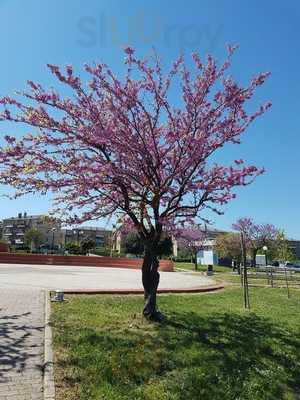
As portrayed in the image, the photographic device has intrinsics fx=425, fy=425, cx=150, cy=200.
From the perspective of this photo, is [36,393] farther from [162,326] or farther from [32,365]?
[162,326]

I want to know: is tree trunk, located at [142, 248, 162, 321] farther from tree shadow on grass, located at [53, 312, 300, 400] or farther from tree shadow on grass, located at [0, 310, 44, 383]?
tree shadow on grass, located at [0, 310, 44, 383]

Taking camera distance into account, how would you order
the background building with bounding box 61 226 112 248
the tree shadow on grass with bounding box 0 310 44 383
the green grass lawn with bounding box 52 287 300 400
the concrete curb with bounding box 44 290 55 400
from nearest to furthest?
the concrete curb with bounding box 44 290 55 400 < the green grass lawn with bounding box 52 287 300 400 < the tree shadow on grass with bounding box 0 310 44 383 < the background building with bounding box 61 226 112 248

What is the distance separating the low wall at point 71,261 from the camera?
3550 cm

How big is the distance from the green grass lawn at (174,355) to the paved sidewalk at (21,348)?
322mm

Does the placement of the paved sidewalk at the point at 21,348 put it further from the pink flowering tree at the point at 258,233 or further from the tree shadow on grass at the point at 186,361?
the pink flowering tree at the point at 258,233

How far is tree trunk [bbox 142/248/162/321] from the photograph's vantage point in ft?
31.6

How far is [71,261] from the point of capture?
125 ft

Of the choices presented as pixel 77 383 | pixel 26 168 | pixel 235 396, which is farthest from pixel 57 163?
pixel 235 396

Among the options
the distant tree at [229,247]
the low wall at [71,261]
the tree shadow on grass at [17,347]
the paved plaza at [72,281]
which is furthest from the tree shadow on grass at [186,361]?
the distant tree at [229,247]

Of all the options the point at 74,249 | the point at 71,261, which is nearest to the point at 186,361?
the point at 71,261

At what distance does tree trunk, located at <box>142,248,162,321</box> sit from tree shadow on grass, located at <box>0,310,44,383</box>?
8.00ft

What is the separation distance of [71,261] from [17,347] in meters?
31.9

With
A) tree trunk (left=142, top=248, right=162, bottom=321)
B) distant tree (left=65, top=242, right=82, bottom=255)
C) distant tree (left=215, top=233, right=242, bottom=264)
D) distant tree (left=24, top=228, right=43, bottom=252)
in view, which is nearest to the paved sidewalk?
tree trunk (left=142, top=248, right=162, bottom=321)

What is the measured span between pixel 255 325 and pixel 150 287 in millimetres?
2693
